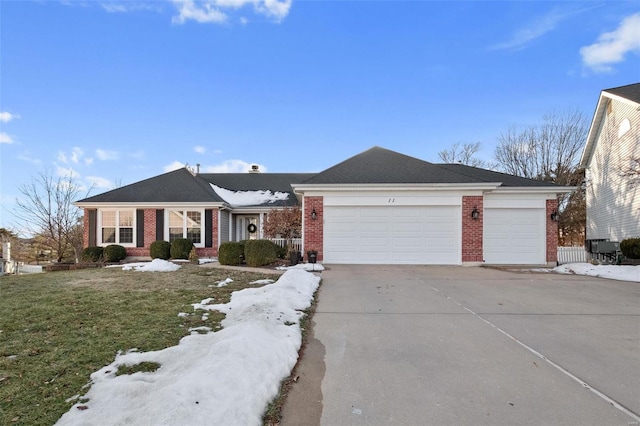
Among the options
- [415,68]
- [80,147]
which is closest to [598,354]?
[415,68]

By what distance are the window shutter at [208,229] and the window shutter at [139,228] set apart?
117 inches

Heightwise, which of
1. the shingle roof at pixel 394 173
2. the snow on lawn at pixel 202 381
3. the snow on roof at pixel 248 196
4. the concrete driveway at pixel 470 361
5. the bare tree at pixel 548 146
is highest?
the bare tree at pixel 548 146

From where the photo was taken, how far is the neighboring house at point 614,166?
1402cm

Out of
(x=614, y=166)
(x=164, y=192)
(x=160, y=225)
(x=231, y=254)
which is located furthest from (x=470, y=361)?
(x=614, y=166)

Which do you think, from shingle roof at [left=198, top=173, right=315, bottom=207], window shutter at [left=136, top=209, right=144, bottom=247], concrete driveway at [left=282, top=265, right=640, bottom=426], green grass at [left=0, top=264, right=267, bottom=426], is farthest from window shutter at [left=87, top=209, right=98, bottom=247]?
concrete driveway at [left=282, top=265, right=640, bottom=426]

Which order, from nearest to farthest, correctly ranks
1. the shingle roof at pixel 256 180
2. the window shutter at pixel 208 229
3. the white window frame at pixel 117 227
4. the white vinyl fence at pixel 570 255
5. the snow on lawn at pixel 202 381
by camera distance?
1. the snow on lawn at pixel 202 381
2. the white vinyl fence at pixel 570 255
3. the white window frame at pixel 117 227
4. the window shutter at pixel 208 229
5. the shingle roof at pixel 256 180

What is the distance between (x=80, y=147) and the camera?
21.1 metres

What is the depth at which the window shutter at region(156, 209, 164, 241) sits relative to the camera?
15812mm

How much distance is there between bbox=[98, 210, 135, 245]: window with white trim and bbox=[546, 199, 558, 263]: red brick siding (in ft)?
59.7

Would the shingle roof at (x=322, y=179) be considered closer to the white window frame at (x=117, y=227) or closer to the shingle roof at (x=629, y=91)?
the white window frame at (x=117, y=227)

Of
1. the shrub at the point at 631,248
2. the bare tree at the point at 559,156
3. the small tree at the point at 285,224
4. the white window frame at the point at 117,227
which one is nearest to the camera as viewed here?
the shrub at the point at 631,248

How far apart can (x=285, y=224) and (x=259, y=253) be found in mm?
2909

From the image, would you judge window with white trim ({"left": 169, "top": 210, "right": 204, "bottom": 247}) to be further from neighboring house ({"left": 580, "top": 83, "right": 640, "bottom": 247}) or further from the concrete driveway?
neighboring house ({"left": 580, "top": 83, "right": 640, "bottom": 247})

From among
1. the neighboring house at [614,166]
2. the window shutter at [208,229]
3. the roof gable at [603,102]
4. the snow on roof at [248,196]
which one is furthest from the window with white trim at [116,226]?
the roof gable at [603,102]
